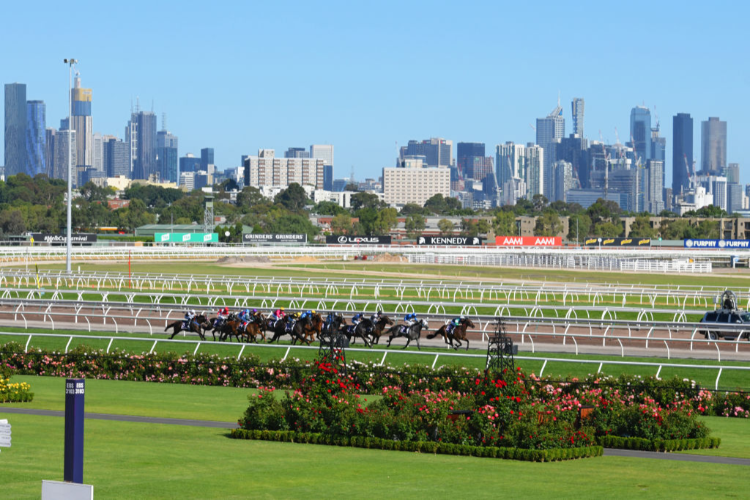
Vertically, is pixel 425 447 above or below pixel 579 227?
below

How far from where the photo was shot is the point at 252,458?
12906mm

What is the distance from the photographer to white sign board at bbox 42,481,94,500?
21.6ft

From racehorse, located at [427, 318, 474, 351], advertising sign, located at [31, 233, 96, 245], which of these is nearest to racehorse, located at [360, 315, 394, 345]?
racehorse, located at [427, 318, 474, 351]

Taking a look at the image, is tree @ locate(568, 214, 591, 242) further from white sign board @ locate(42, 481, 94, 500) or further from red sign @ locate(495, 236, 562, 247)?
white sign board @ locate(42, 481, 94, 500)

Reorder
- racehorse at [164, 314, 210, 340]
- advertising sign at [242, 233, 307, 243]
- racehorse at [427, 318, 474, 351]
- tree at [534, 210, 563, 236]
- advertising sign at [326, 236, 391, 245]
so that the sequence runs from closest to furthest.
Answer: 1. racehorse at [427, 318, 474, 351]
2. racehorse at [164, 314, 210, 340]
3. advertising sign at [242, 233, 307, 243]
4. advertising sign at [326, 236, 391, 245]
5. tree at [534, 210, 563, 236]

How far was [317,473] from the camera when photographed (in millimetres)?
11812

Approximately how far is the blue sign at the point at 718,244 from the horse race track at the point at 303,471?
112135mm

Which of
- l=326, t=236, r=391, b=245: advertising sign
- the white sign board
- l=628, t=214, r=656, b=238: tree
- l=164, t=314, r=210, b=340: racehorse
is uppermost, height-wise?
l=628, t=214, r=656, b=238: tree

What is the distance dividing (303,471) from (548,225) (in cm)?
18712

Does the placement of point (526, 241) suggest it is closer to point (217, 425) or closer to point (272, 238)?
point (272, 238)

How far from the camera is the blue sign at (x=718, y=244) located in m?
122

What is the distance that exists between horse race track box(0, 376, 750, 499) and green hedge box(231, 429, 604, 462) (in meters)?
0.20

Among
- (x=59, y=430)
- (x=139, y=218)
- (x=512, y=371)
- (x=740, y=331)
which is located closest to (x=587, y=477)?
(x=512, y=371)

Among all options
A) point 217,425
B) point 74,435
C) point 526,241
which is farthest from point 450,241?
point 74,435
